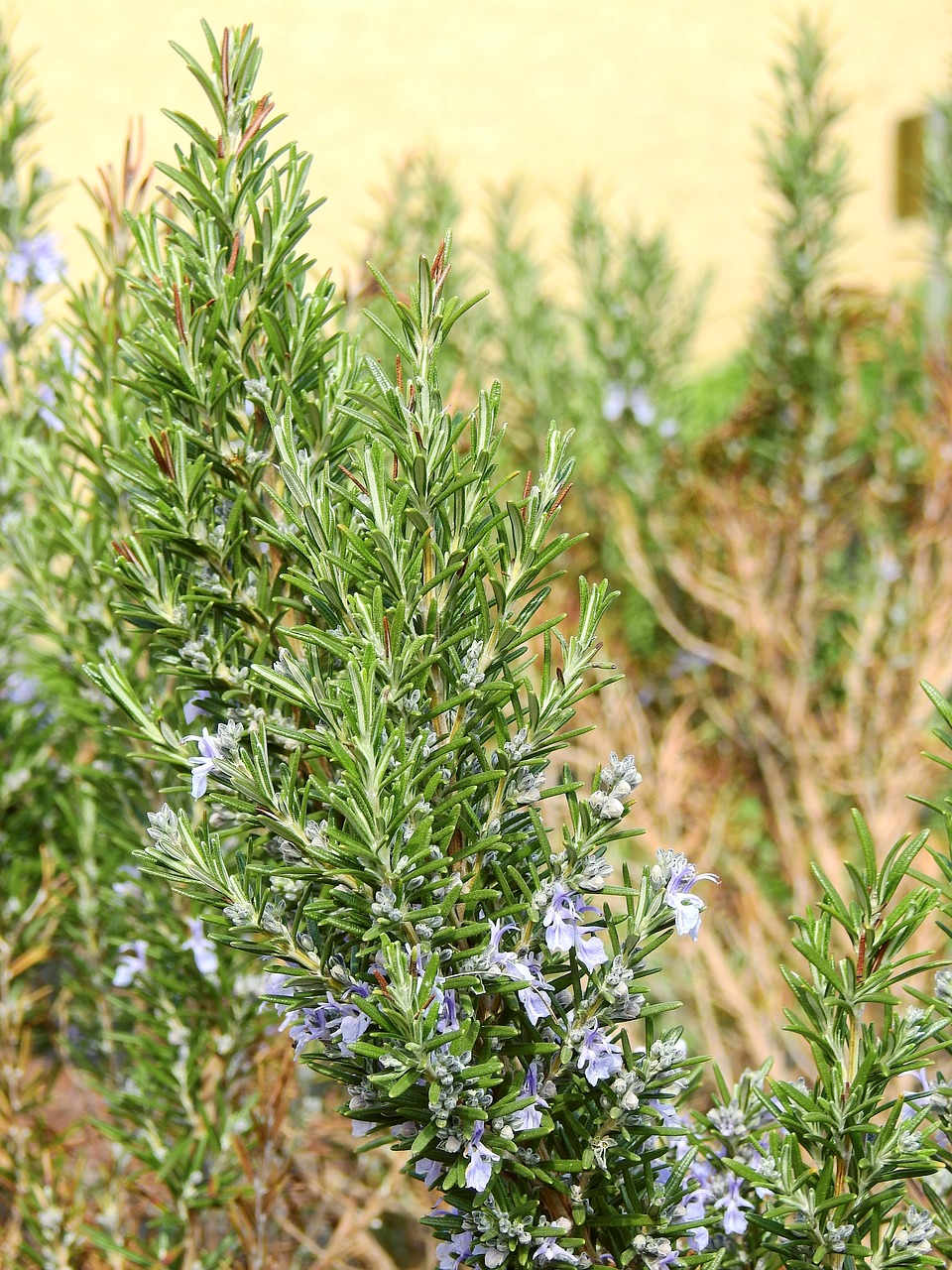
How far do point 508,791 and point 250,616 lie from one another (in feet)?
1.08

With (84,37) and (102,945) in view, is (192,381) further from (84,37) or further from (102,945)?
(84,37)

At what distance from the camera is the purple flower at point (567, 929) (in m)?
0.93

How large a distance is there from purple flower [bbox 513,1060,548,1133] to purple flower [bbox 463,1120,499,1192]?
0.10 ft

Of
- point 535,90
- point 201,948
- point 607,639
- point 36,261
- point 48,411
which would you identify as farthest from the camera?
point 535,90

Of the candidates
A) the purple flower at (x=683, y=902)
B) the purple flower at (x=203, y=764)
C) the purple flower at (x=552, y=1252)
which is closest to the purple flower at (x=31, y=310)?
the purple flower at (x=203, y=764)

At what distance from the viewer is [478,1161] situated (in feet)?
2.87

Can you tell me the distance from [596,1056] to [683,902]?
15cm

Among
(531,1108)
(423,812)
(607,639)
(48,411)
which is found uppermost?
(607,639)

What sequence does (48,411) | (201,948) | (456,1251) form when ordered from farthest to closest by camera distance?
(48,411), (201,948), (456,1251)

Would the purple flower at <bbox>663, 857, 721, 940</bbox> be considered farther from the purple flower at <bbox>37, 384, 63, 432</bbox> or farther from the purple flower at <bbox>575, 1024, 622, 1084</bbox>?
the purple flower at <bbox>37, 384, 63, 432</bbox>

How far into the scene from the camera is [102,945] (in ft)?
6.24

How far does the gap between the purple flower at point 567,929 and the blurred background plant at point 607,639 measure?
668mm

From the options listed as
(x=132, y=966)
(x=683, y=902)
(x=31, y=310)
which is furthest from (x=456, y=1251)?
(x=31, y=310)

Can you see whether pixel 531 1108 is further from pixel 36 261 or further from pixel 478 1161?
pixel 36 261
